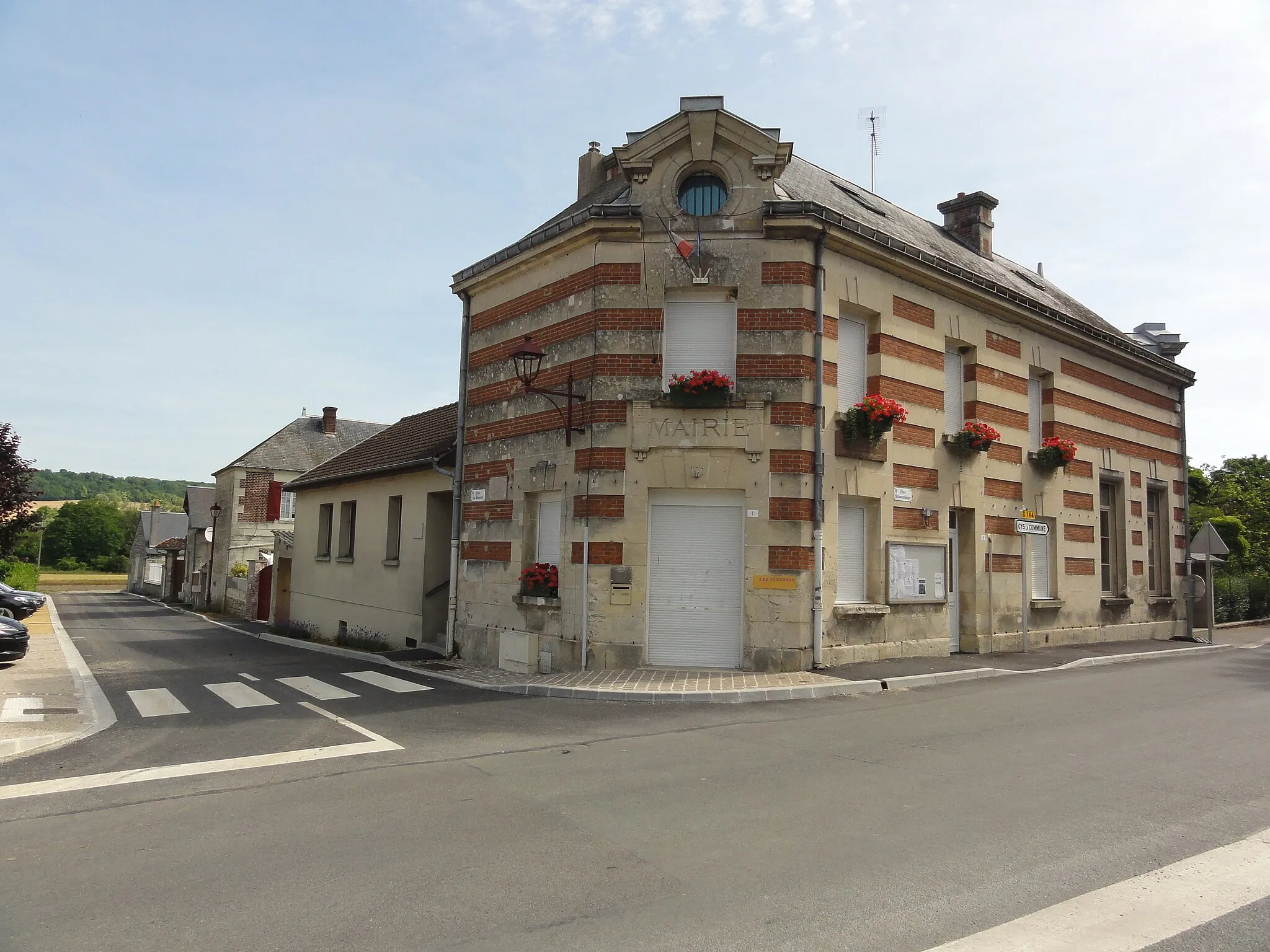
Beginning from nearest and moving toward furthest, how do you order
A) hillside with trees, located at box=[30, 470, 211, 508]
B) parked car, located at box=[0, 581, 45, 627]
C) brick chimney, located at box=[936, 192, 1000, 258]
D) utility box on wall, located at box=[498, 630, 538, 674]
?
utility box on wall, located at box=[498, 630, 538, 674], brick chimney, located at box=[936, 192, 1000, 258], parked car, located at box=[0, 581, 45, 627], hillside with trees, located at box=[30, 470, 211, 508]

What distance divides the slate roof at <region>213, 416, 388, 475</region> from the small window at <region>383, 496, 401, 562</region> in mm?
21208

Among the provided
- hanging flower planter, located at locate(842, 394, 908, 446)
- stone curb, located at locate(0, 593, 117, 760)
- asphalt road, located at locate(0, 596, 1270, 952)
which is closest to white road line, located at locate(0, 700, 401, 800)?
asphalt road, located at locate(0, 596, 1270, 952)

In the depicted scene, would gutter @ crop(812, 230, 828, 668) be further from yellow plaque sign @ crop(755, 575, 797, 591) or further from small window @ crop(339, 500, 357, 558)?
small window @ crop(339, 500, 357, 558)

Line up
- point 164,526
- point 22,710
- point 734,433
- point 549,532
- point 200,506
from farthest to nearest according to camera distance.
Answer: point 164,526, point 200,506, point 549,532, point 734,433, point 22,710

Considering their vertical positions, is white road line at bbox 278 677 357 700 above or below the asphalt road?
below

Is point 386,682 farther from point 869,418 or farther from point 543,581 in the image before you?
point 869,418

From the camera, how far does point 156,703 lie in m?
9.98

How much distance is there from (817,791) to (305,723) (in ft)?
18.0

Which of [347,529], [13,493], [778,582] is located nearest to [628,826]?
[778,582]

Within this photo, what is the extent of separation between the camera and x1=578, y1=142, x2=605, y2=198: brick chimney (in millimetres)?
17156

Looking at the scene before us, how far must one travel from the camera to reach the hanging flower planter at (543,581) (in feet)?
40.2

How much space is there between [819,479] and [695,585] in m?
2.31

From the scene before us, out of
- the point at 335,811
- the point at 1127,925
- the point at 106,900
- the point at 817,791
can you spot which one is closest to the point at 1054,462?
the point at 817,791

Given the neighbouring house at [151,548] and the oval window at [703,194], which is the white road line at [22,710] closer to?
the oval window at [703,194]
